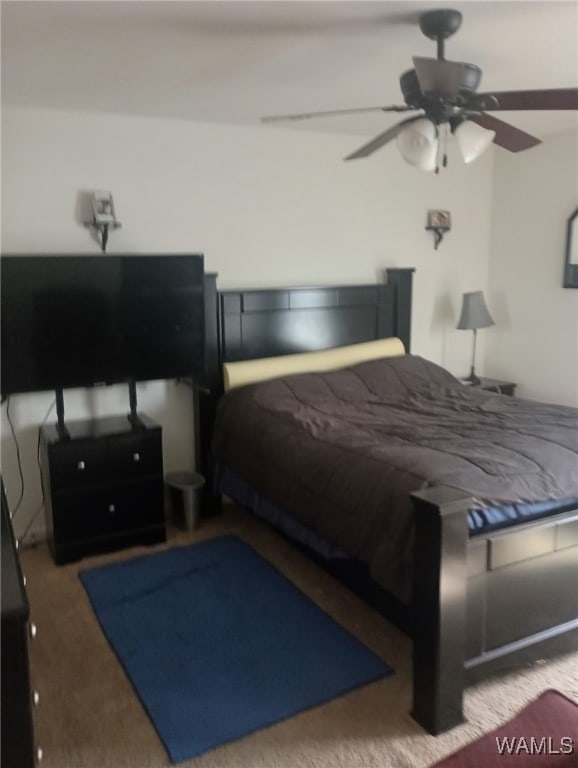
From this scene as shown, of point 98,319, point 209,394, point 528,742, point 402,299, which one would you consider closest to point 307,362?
point 209,394

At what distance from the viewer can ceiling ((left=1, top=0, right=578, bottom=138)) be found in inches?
86.6

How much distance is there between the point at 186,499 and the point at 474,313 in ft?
7.74

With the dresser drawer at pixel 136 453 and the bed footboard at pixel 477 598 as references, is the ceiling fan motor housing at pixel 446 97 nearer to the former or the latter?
the bed footboard at pixel 477 598

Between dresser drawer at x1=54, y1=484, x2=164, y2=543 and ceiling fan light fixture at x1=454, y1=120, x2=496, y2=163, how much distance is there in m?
2.22

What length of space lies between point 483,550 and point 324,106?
7.89ft

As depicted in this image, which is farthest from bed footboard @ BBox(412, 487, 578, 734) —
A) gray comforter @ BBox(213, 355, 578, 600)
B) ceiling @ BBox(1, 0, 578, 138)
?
ceiling @ BBox(1, 0, 578, 138)

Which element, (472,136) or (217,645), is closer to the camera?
(472,136)

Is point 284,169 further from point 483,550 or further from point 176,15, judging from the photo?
point 483,550

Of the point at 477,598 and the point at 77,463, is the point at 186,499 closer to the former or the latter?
the point at 77,463

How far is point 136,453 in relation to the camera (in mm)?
3459

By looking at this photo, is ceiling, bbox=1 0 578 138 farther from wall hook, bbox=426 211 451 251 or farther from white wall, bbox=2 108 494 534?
wall hook, bbox=426 211 451 251

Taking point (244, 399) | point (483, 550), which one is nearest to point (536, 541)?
point (483, 550)

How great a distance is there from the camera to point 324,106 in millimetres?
3453

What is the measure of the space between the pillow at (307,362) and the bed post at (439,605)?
1.85 meters
